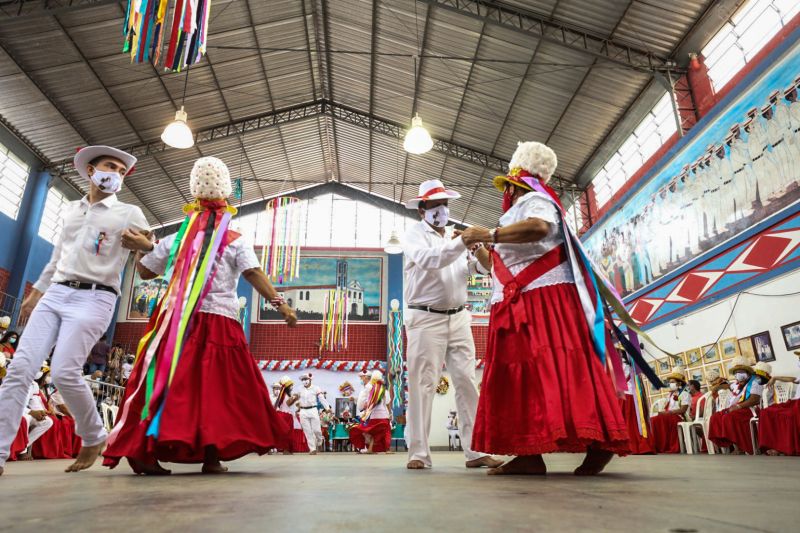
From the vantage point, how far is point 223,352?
2330 millimetres

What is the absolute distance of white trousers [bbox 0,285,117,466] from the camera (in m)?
2.30

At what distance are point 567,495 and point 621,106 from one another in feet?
34.3

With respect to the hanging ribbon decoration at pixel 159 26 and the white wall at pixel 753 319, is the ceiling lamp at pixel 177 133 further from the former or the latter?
the white wall at pixel 753 319

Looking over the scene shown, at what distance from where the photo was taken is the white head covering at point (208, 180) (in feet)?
8.46

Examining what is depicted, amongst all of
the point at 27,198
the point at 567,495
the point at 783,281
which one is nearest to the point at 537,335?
the point at 567,495

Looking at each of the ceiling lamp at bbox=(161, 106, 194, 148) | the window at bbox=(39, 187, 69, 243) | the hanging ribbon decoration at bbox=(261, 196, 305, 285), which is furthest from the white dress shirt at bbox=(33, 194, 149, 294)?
the window at bbox=(39, 187, 69, 243)

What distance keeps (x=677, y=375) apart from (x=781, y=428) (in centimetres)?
269

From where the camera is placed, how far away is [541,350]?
1986 mm

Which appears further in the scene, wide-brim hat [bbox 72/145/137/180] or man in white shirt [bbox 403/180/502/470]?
man in white shirt [bbox 403/180/502/470]

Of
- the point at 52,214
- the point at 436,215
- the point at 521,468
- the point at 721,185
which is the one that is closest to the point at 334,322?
the point at 52,214

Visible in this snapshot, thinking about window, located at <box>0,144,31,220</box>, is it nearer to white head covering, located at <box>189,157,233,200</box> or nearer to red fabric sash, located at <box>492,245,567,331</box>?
white head covering, located at <box>189,157,233,200</box>

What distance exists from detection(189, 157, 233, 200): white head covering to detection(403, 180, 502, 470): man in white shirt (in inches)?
37.6

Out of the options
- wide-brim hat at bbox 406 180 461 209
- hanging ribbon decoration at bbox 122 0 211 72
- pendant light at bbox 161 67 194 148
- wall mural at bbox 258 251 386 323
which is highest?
wall mural at bbox 258 251 386 323

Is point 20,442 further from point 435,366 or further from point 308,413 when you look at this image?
point 308,413
